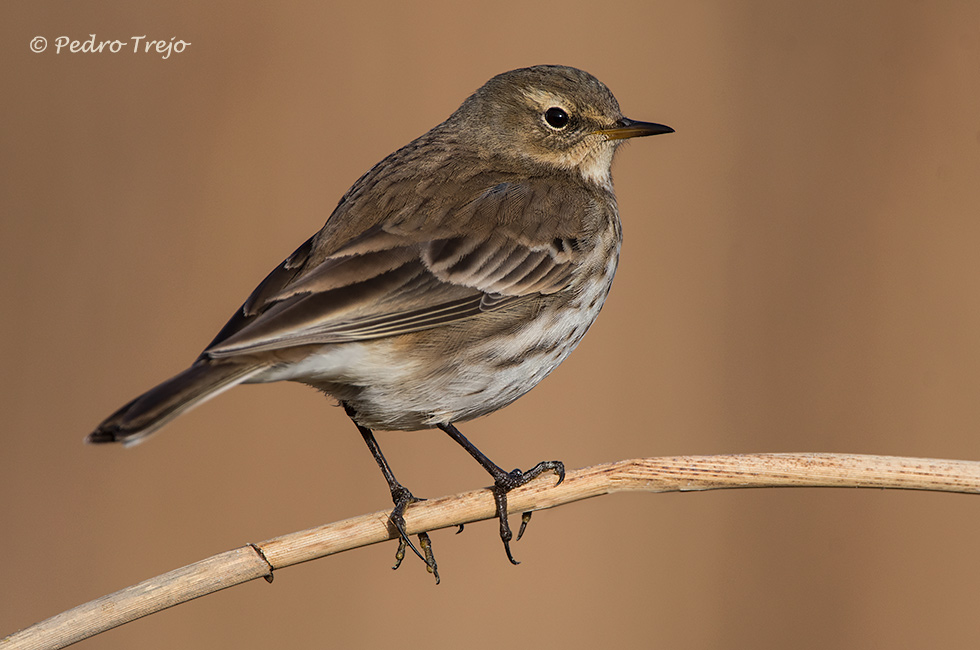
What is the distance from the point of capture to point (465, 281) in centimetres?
395

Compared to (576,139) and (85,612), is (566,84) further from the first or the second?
(85,612)

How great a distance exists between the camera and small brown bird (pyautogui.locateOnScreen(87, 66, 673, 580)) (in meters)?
3.50

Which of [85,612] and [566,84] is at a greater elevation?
[566,84]

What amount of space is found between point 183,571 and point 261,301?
3.54 feet

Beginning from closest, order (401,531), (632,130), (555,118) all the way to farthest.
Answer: (401,531)
(632,130)
(555,118)

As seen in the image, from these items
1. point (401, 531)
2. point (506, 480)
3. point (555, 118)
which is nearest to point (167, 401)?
point (401, 531)

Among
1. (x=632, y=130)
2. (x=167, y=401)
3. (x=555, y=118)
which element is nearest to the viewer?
(x=167, y=401)

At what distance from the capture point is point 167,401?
2.91 meters

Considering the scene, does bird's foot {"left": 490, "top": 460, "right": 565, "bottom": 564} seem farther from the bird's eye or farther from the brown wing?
the bird's eye

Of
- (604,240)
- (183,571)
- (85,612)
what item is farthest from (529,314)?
(85,612)

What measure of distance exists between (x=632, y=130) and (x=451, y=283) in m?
1.33

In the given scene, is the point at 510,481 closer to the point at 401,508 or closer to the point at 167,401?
the point at 401,508

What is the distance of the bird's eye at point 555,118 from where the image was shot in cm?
481

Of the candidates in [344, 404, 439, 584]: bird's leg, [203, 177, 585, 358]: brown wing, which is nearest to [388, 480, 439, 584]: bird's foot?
[344, 404, 439, 584]: bird's leg
